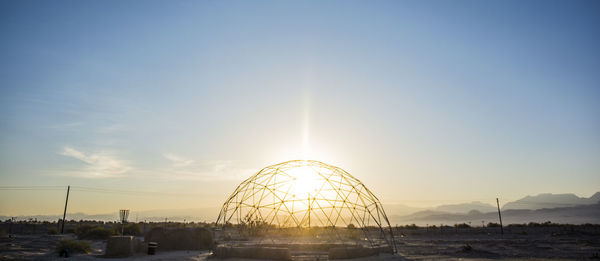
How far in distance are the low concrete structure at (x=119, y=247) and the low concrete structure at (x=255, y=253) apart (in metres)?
4.82

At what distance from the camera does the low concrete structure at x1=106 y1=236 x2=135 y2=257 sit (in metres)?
17.8

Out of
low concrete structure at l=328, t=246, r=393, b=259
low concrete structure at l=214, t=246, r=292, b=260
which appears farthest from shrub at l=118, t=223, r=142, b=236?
low concrete structure at l=328, t=246, r=393, b=259

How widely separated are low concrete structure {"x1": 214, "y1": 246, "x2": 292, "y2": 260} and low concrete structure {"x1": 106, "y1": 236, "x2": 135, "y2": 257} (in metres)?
4.82

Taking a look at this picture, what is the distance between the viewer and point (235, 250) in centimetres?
1706

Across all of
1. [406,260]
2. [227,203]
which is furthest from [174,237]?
[406,260]

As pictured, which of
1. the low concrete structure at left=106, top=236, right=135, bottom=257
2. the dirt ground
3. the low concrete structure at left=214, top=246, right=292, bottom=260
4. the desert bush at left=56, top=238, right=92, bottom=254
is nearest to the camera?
the low concrete structure at left=214, top=246, right=292, bottom=260

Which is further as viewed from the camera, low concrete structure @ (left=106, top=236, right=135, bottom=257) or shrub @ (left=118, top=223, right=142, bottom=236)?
shrub @ (left=118, top=223, right=142, bottom=236)

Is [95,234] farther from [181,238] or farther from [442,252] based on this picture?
[442,252]

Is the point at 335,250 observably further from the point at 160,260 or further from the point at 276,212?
the point at 160,260

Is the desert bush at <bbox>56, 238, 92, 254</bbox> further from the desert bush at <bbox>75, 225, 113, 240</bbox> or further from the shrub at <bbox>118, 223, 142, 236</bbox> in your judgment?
the shrub at <bbox>118, 223, 142, 236</bbox>

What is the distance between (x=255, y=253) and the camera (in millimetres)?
16609

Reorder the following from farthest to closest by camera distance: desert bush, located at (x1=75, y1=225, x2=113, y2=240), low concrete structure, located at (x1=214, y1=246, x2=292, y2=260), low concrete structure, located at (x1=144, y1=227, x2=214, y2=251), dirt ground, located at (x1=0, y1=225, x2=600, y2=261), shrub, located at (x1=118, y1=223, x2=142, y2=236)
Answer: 1. shrub, located at (x1=118, y1=223, x2=142, y2=236)
2. desert bush, located at (x1=75, y1=225, x2=113, y2=240)
3. low concrete structure, located at (x1=144, y1=227, x2=214, y2=251)
4. dirt ground, located at (x1=0, y1=225, x2=600, y2=261)
5. low concrete structure, located at (x1=214, y1=246, x2=292, y2=260)

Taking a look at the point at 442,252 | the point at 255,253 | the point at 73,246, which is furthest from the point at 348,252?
the point at 73,246

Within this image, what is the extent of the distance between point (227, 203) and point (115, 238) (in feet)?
20.7
